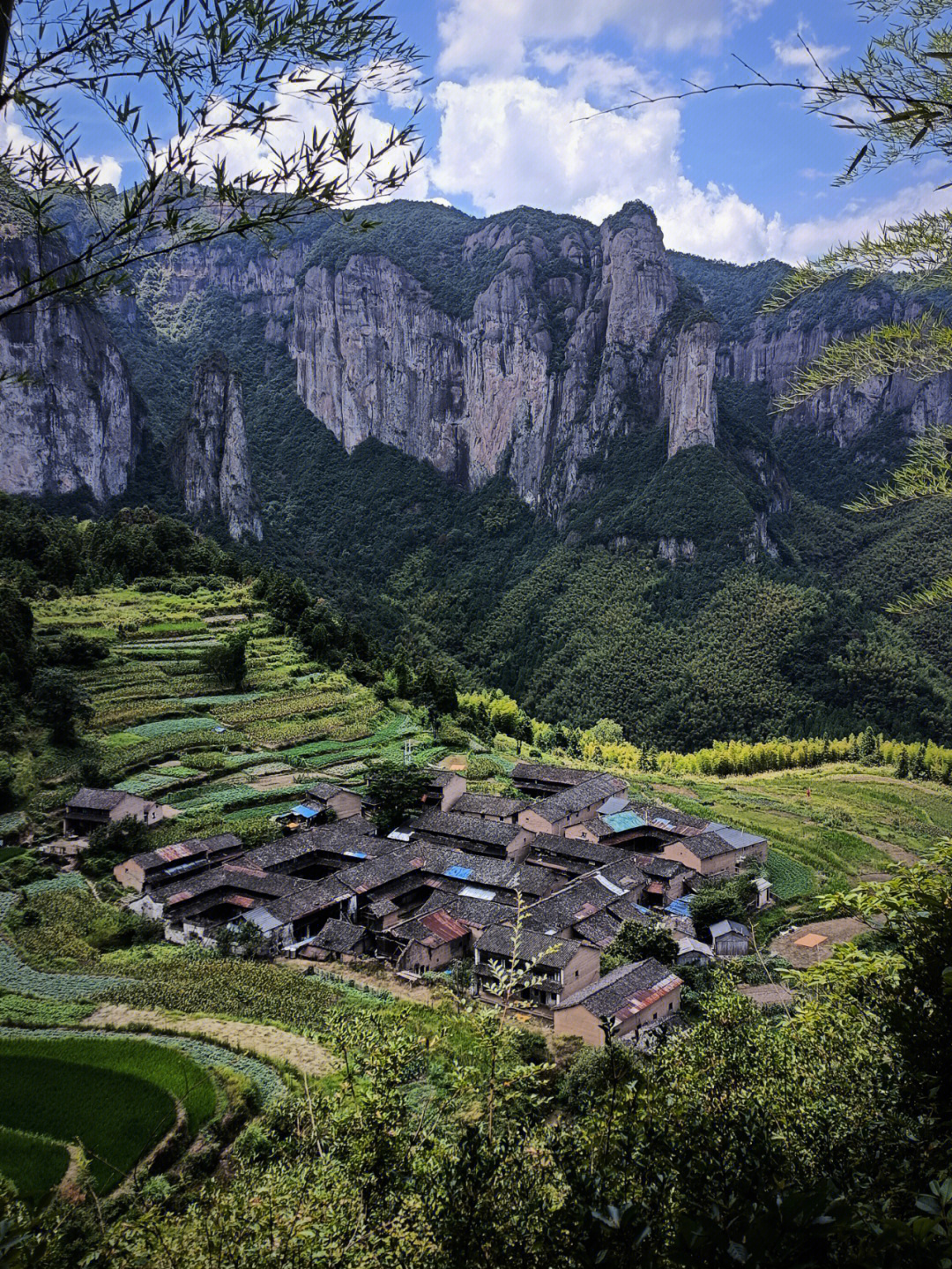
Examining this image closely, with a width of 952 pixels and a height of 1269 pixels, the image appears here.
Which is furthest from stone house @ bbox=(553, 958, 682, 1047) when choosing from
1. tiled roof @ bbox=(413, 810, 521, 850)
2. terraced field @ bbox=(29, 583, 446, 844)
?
terraced field @ bbox=(29, 583, 446, 844)

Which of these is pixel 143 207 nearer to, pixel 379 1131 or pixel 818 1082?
pixel 379 1131

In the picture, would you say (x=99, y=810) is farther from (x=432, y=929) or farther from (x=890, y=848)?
(x=890, y=848)

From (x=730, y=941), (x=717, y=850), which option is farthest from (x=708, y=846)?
(x=730, y=941)

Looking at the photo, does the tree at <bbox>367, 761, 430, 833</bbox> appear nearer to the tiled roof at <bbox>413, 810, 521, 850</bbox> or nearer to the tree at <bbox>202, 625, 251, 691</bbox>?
the tiled roof at <bbox>413, 810, 521, 850</bbox>

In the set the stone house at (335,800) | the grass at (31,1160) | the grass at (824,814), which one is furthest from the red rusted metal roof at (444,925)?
the grass at (824,814)

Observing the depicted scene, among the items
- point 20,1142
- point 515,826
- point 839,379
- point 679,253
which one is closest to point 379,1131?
point 839,379

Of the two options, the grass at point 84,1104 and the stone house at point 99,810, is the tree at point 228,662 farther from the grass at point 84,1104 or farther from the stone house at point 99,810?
the grass at point 84,1104
